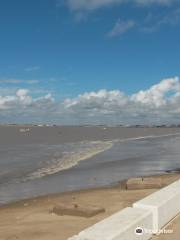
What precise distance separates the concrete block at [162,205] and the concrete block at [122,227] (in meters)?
0.26

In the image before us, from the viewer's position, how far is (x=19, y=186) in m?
22.4

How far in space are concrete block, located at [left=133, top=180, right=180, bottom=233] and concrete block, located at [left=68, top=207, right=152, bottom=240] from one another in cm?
26

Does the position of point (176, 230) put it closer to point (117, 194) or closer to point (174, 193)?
point (174, 193)

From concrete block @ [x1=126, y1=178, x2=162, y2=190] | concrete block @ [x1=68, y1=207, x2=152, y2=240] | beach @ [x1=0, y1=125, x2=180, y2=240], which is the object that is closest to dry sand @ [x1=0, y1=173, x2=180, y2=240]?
beach @ [x1=0, y1=125, x2=180, y2=240]

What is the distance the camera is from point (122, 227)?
24.2 ft

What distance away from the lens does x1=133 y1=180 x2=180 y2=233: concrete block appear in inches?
346

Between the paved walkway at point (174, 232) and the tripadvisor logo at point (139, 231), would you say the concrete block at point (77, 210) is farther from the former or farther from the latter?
the tripadvisor logo at point (139, 231)

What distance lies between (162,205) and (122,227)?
2098 millimetres

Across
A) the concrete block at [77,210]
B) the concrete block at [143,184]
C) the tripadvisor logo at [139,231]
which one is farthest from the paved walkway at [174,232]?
the concrete block at [143,184]

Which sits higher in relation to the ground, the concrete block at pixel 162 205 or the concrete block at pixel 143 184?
the concrete block at pixel 162 205

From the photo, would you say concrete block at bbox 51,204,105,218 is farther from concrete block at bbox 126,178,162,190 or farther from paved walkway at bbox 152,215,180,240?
concrete block at bbox 126,178,162,190

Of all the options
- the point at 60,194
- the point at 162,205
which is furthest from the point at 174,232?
the point at 60,194

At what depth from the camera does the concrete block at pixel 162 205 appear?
880 cm

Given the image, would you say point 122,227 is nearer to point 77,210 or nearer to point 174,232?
point 174,232
